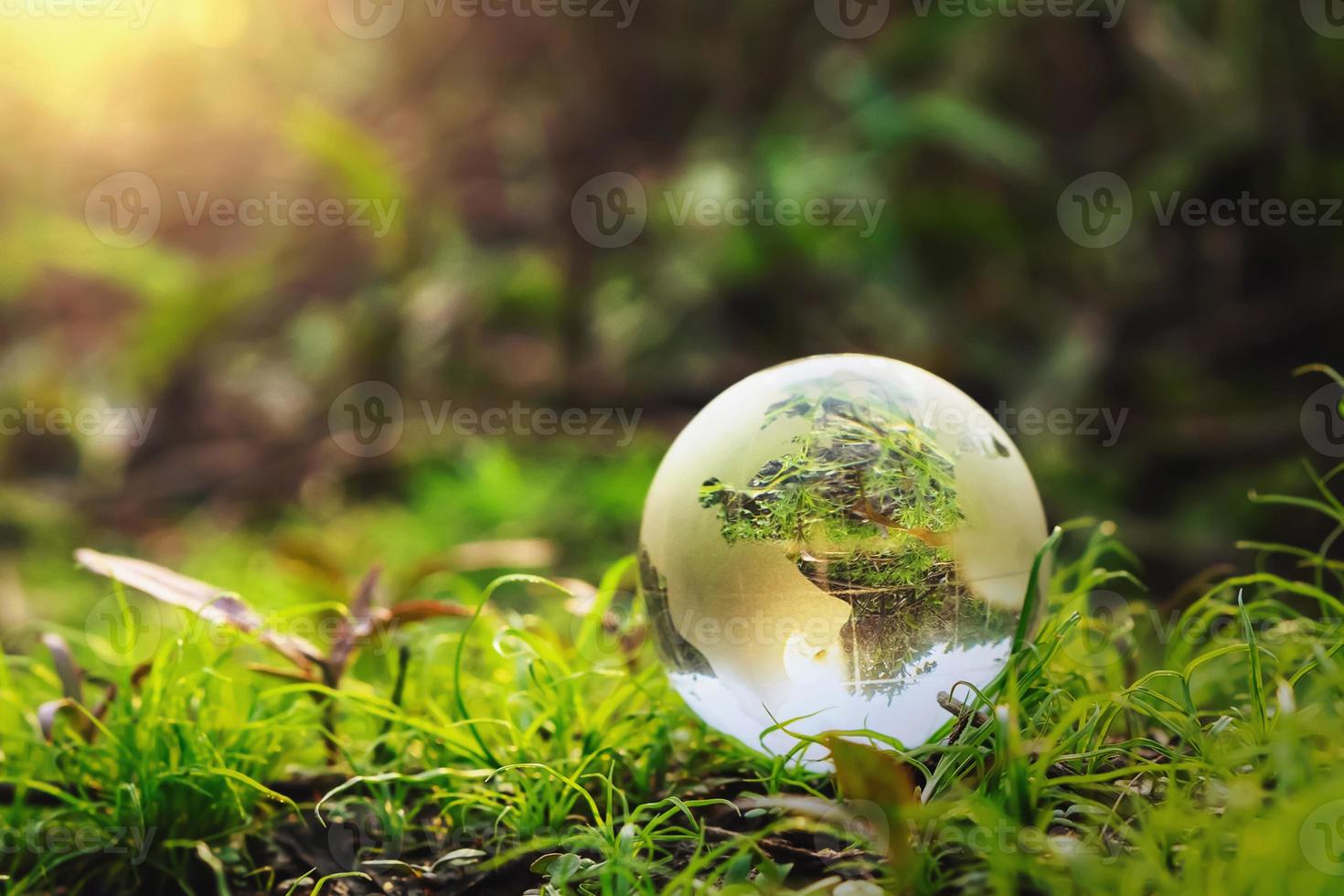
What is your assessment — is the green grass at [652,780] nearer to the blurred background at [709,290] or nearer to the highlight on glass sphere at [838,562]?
the highlight on glass sphere at [838,562]

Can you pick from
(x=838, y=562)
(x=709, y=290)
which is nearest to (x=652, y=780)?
(x=838, y=562)

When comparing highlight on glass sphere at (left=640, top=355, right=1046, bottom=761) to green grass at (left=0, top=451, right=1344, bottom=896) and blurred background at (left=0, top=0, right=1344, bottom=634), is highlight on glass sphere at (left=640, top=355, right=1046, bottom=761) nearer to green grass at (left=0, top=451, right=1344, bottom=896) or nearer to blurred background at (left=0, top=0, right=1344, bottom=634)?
green grass at (left=0, top=451, right=1344, bottom=896)

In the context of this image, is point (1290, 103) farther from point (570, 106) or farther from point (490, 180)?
point (490, 180)

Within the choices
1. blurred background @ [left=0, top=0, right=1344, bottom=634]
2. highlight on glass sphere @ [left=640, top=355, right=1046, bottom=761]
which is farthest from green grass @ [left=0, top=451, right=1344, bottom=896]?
blurred background @ [left=0, top=0, right=1344, bottom=634]

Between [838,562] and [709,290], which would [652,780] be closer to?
[838,562]

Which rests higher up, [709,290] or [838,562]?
[709,290]

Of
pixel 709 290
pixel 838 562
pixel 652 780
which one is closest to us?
pixel 838 562
